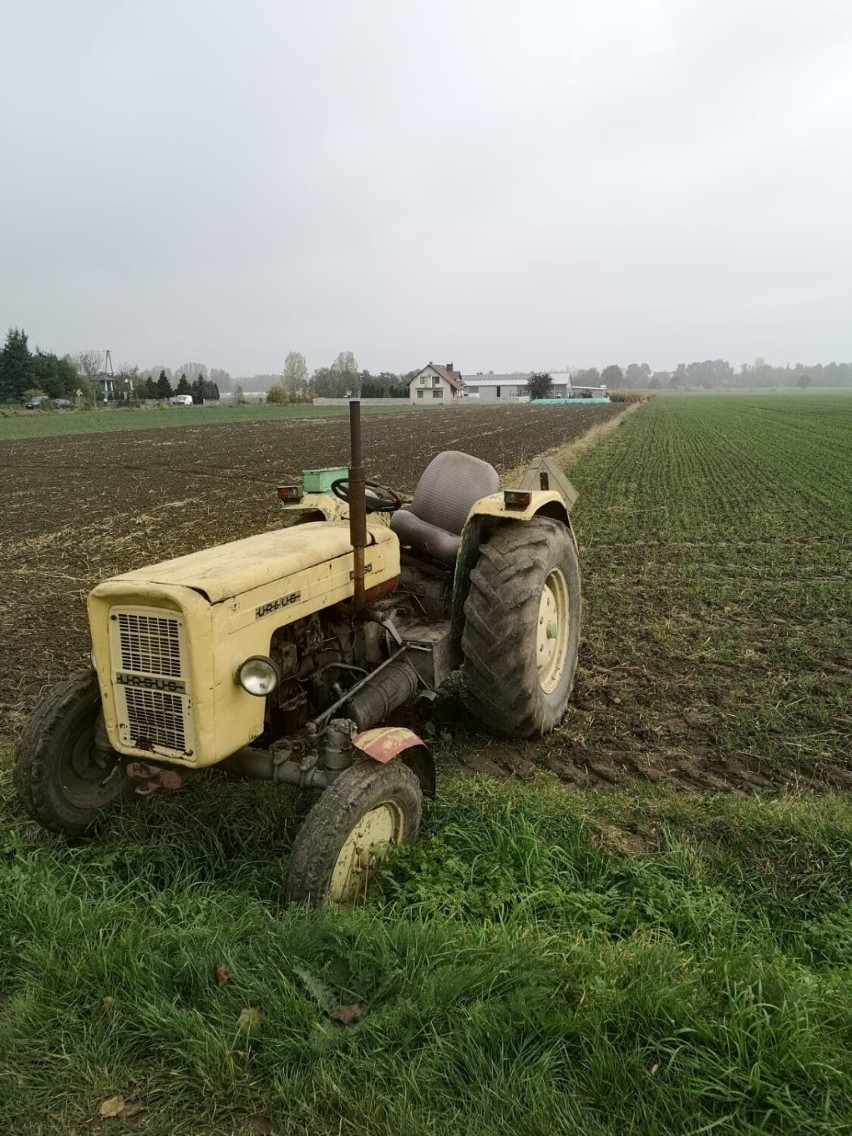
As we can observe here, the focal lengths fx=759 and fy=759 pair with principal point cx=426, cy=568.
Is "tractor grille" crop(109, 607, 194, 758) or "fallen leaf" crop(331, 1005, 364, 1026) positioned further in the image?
"tractor grille" crop(109, 607, 194, 758)

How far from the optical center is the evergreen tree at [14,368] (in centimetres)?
5750

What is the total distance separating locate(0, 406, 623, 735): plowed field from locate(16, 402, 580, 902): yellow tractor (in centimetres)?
197

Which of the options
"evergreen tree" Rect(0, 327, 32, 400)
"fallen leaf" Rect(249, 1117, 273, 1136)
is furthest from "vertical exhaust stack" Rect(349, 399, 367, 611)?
"evergreen tree" Rect(0, 327, 32, 400)

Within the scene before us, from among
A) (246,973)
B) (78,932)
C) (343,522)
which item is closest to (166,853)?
(78,932)

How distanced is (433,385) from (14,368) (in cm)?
4596

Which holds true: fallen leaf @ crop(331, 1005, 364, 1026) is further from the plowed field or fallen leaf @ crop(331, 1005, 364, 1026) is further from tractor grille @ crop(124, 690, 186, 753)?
the plowed field

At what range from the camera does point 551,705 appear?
414cm

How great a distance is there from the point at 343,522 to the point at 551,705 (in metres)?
1.50

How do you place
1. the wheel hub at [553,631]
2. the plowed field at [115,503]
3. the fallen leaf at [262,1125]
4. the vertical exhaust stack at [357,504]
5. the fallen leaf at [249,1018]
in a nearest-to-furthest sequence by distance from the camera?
the fallen leaf at [262,1125]
the fallen leaf at [249,1018]
the vertical exhaust stack at [357,504]
the wheel hub at [553,631]
the plowed field at [115,503]

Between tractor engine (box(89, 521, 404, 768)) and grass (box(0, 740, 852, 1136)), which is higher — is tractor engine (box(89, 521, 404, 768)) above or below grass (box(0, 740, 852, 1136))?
above

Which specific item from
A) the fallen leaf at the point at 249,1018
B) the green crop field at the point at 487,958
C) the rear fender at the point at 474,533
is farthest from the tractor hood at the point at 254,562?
the fallen leaf at the point at 249,1018

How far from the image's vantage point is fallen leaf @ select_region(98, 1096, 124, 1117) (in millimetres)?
1814

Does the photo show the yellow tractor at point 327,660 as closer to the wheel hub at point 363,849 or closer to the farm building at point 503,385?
the wheel hub at point 363,849

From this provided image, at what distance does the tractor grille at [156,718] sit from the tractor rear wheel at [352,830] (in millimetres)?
555
